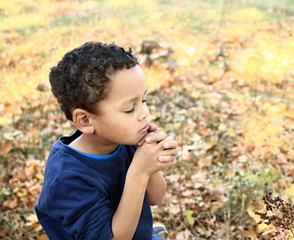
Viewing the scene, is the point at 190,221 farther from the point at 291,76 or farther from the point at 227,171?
the point at 291,76

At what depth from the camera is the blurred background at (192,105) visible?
2891 mm

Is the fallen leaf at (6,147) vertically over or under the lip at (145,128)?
under

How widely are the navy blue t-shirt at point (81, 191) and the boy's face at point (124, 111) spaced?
0.14 meters

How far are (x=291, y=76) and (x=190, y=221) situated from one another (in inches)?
148

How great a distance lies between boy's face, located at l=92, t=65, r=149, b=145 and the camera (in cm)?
141

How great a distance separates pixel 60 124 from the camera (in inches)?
173

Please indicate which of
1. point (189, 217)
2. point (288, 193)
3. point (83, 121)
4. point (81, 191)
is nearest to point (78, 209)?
point (81, 191)

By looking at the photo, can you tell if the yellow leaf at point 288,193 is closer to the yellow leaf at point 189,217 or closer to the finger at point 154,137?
the yellow leaf at point 189,217

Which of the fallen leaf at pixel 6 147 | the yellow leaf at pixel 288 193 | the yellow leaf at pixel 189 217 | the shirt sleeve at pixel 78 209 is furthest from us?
the fallen leaf at pixel 6 147

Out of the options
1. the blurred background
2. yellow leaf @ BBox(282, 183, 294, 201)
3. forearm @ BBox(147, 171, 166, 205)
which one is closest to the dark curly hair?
forearm @ BBox(147, 171, 166, 205)

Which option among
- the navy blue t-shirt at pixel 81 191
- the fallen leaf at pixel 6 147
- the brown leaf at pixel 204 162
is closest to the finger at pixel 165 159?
the navy blue t-shirt at pixel 81 191

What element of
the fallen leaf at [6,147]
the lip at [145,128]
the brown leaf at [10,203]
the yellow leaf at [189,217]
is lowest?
the yellow leaf at [189,217]

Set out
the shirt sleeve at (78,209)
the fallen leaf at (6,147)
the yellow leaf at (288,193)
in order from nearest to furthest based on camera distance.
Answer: the shirt sleeve at (78,209), the yellow leaf at (288,193), the fallen leaf at (6,147)

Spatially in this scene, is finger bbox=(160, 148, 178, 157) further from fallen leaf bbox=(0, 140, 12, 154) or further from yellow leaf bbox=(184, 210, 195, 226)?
fallen leaf bbox=(0, 140, 12, 154)
